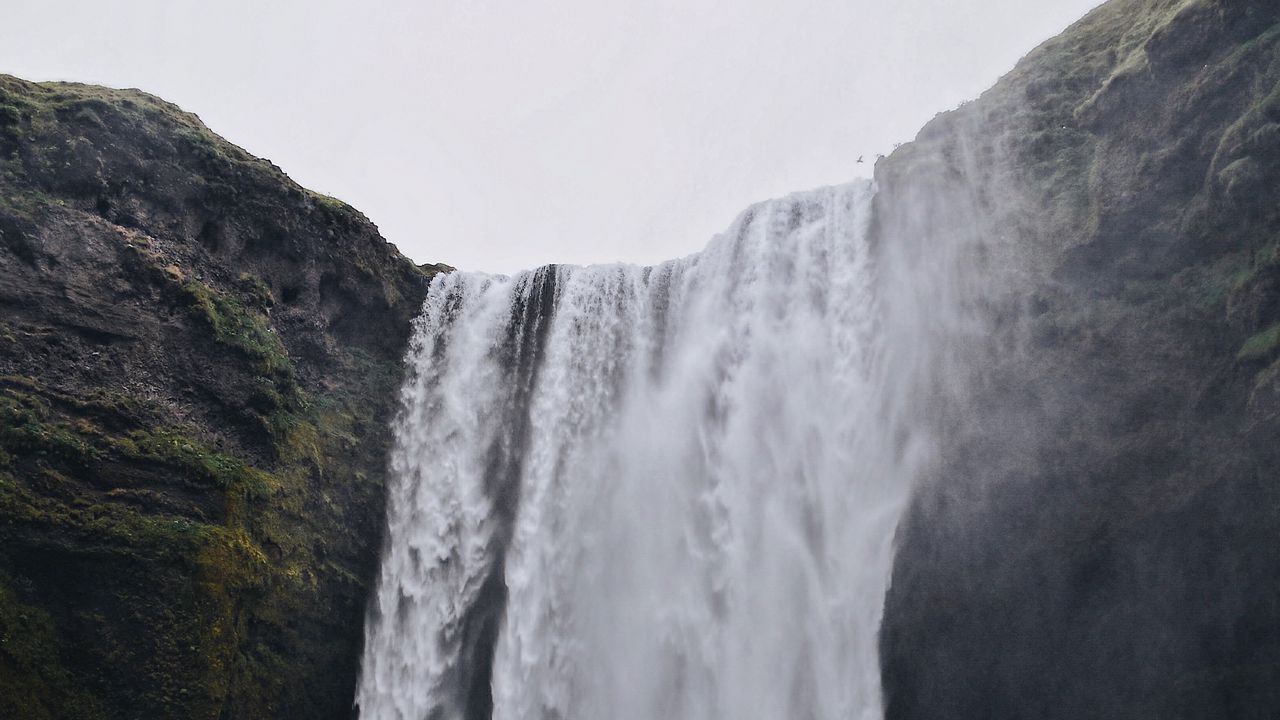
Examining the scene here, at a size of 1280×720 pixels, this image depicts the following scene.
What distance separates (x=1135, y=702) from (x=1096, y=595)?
1674 mm

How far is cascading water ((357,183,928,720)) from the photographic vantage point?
47.4ft

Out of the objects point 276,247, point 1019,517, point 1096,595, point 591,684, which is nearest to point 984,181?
point 1019,517

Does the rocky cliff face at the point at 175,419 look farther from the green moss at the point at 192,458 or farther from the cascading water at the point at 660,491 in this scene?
the cascading water at the point at 660,491

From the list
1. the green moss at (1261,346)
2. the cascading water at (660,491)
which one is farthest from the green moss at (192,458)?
the green moss at (1261,346)

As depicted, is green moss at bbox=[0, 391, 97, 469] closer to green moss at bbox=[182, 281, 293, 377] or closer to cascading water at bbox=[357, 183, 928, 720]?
green moss at bbox=[182, 281, 293, 377]

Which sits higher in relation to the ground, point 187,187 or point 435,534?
point 187,187

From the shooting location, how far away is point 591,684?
49.5ft

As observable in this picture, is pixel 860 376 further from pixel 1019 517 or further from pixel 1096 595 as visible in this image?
pixel 1096 595

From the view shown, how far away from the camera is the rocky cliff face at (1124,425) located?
1230 cm

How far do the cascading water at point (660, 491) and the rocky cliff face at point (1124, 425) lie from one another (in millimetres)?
1235

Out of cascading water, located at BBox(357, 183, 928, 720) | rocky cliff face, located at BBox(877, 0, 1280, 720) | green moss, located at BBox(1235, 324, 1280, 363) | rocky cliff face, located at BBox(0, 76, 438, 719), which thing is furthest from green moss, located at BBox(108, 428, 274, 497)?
green moss, located at BBox(1235, 324, 1280, 363)

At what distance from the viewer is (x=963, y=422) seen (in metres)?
14.3

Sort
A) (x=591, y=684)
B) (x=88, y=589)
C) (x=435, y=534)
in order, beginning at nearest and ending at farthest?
(x=88, y=589) < (x=591, y=684) < (x=435, y=534)

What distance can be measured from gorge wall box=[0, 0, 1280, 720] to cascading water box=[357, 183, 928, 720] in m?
0.93
